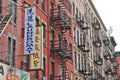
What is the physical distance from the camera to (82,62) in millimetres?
52594

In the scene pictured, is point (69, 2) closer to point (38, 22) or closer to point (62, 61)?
point (62, 61)

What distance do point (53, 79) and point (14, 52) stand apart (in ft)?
33.2

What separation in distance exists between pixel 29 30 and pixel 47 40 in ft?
29.4

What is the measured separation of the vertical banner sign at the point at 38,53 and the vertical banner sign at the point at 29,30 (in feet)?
6.03

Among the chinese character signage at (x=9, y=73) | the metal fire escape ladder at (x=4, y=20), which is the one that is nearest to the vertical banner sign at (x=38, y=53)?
the chinese character signage at (x=9, y=73)

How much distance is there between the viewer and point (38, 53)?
103 ft

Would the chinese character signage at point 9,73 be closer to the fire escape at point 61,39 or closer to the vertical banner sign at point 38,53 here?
the vertical banner sign at point 38,53

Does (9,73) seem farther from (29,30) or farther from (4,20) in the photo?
(29,30)

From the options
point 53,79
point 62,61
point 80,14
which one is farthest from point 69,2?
point 53,79

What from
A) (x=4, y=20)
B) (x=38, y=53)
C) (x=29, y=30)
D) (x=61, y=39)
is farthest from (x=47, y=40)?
(x=4, y=20)

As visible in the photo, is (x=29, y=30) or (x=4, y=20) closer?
(x=4, y=20)

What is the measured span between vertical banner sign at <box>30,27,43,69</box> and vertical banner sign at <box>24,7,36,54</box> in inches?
72.4

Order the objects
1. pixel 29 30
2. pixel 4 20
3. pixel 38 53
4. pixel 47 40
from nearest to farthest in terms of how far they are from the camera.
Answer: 1. pixel 4 20
2. pixel 29 30
3. pixel 38 53
4. pixel 47 40

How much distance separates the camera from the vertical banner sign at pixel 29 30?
2927 centimetres
